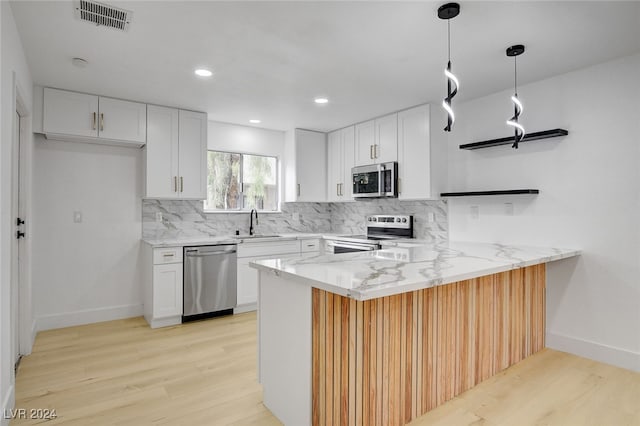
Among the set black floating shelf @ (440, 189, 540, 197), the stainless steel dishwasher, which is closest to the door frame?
the stainless steel dishwasher

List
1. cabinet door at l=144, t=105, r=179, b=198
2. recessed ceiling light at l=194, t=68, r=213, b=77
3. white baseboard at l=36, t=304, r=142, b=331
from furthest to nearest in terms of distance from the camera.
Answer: cabinet door at l=144, t=105, r=179, b=198, white baseboard at l=36, t=304, r=142, b=331, recessed ceiling light at l=194, t=68, r=213, b=77

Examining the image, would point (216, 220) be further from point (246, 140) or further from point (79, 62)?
point (79, 62)

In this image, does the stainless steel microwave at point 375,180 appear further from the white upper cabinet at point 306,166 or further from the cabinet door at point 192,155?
the cabinet door at point 192,155

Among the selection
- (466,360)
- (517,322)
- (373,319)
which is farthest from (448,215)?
(373,319)

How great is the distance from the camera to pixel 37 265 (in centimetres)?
368

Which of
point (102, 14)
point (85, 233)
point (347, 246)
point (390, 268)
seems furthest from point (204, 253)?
point (390, 268)

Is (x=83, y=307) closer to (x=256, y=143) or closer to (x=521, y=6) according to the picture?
(x=256, y=143)

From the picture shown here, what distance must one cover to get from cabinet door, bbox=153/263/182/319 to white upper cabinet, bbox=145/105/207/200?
2.80ft

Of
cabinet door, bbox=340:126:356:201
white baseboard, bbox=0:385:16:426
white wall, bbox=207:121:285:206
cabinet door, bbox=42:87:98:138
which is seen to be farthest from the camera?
cabinet door, bbox=340:126:356:201

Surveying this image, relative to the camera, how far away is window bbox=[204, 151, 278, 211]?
15.8 feet

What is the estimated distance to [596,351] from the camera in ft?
9.63

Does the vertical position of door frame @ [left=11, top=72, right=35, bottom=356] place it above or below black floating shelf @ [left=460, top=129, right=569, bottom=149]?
below

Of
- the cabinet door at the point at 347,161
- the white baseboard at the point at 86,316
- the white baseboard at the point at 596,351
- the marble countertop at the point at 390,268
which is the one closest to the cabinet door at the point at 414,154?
the cabinet door at the point at 347,161

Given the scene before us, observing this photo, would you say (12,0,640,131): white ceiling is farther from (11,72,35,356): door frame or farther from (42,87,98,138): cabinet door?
(11,72,35,356): door frame
